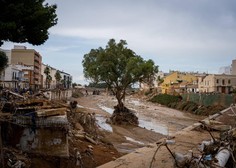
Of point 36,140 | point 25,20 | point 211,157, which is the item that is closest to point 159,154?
point 211,157

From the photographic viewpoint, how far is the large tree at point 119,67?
35594 mm

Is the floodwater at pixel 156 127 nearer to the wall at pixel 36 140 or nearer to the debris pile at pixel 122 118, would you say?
the debris pile at pixel 122 118

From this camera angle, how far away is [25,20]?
10.8 m

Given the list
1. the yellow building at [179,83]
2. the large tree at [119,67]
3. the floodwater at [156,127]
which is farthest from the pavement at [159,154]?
the yellow building at [179,83]

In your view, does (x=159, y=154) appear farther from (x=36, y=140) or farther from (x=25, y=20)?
(x=25, y=20)

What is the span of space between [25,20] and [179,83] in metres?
102

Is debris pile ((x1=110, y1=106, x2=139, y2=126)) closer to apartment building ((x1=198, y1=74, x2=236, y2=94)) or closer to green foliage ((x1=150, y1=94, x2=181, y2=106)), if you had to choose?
green foliage ((x1=150, y1=94, x2=181, y2=106))

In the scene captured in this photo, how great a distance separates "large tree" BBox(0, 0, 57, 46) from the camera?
10.2m

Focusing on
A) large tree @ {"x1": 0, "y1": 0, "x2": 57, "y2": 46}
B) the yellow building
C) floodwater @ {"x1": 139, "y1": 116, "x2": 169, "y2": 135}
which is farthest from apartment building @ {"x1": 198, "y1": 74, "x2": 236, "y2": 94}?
large tree @ {"x1": 0, "y1": 0, "x2": 57, "y2": 46}

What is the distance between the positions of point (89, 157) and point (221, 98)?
4582cm

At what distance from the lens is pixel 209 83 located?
294ft

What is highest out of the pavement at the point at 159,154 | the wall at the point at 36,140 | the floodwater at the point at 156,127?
the wall at the point at 36,140

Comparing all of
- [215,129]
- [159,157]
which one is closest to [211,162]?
[159,157]

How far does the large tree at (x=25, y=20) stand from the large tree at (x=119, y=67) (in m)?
23.7
